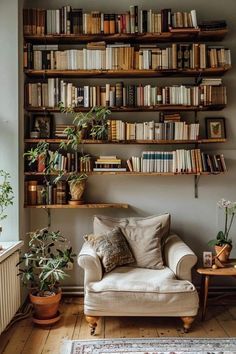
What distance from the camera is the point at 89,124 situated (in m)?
3.68

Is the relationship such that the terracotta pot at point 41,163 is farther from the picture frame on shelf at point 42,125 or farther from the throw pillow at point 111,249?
the throw pillow at point 111,249

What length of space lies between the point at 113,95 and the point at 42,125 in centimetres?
81

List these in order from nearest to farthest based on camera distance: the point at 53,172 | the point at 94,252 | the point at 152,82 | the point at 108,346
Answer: the point at 108,346 < the point at 94,252 < the point at 53,172 < the point at 152,82

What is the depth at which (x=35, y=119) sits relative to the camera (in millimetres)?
3723

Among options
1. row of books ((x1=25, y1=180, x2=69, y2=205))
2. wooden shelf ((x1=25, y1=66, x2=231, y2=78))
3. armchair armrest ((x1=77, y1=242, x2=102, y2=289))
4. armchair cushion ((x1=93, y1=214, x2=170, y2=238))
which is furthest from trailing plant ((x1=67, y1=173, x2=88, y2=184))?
wooden shelf ((x1=25, y1=66, x2=231, y2=78))

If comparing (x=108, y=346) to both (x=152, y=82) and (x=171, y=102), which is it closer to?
(x=171, y=102)

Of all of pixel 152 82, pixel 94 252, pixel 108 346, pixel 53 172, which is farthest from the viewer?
pixel 152 82

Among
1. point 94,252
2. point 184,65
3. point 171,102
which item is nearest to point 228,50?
point 184,65

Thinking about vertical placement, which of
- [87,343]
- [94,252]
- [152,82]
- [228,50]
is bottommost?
[87,343]

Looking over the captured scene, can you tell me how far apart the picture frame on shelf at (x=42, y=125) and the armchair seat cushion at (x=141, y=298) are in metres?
1.64

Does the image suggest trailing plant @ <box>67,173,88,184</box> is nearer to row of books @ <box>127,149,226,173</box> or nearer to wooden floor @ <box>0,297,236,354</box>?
row of books @ <box>127,149,226,173</box>

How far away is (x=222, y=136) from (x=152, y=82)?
0.94 meters

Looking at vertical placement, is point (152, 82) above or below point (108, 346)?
above

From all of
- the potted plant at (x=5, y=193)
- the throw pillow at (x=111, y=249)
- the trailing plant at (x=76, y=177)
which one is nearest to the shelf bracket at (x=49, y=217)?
the trailing plant at (x=76, y=177)
